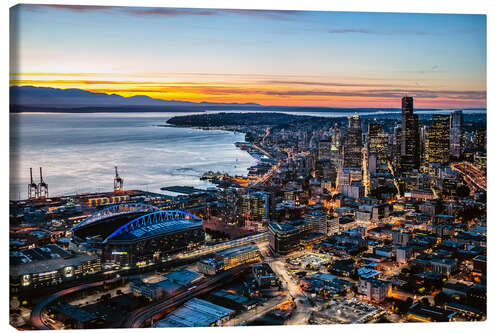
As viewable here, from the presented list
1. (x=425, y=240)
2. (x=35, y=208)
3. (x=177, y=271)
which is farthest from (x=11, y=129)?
(x=425, y=240)

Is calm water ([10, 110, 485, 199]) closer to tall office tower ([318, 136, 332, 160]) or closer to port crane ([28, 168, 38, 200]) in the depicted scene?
port crane ([28, 168, 38, 200])

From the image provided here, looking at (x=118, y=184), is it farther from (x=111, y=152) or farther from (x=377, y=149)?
(x=377, y=149)

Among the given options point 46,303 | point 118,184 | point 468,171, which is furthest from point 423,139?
point 46,303

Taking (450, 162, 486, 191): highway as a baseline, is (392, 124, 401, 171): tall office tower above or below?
above

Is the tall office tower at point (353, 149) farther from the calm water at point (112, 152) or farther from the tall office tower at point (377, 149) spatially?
the calm water at point (112, 152)

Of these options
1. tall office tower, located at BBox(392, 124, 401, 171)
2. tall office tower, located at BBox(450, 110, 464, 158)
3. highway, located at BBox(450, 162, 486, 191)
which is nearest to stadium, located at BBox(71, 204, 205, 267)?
tall office tower, located at BBox(450, 110, 464, 158)

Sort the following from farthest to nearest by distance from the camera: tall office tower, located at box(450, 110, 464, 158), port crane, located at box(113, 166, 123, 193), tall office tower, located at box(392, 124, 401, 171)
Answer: tall office tower, located at box(392, 124, 401, 171)
port crane, located at box(113, 166, 123, 193)
tall office tower, located at box(450, 110, 464, 158)

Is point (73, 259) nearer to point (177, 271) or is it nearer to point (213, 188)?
point (177, 271)
